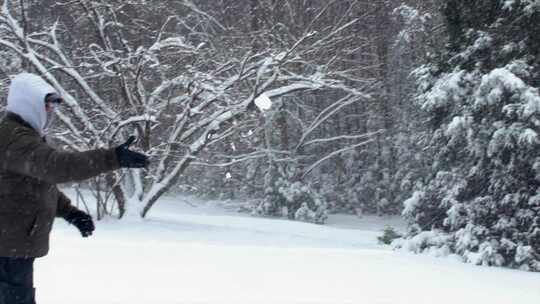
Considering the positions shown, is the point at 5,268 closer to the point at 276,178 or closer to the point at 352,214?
the point at 276,178

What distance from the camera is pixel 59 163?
2805 mm

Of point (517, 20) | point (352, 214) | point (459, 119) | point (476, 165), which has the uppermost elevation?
point (517, 20)

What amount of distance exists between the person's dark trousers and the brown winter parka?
66mm

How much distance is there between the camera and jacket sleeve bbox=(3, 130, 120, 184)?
9.21 feet

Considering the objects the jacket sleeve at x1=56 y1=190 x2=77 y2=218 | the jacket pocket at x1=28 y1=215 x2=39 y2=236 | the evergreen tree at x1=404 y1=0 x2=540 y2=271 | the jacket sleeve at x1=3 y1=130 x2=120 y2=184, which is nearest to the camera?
the jacket sleeve at x1=3 y1=130 x2=120 y2=184

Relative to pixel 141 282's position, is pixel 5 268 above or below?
above

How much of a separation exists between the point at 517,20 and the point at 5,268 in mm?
8458

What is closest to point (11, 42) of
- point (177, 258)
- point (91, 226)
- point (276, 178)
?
point (177, 258)

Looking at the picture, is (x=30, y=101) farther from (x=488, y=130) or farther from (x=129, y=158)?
(x=488, y=130)

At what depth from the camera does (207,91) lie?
11680 millimetres

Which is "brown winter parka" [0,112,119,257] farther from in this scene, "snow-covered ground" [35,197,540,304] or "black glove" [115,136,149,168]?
"snow-covered ground" [35,197,540,304]

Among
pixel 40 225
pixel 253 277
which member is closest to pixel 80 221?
pixel 40 225

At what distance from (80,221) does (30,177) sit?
68 centimetres

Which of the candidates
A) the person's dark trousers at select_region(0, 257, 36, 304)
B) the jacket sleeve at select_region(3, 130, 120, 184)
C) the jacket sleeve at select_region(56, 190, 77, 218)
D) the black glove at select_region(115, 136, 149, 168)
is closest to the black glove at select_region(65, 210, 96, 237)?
the jacket sleeve at select_region(56, 190, 77, 218)
